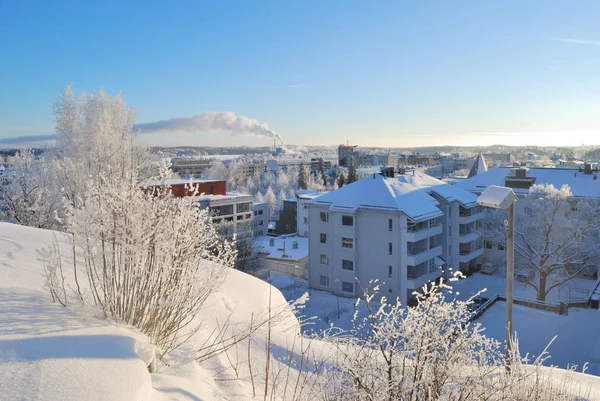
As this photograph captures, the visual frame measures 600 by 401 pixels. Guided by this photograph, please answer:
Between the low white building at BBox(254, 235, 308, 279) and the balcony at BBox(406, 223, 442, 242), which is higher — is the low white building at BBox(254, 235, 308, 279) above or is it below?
below

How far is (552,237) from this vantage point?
Result: 22.5 metres

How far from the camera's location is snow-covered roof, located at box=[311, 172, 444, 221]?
73.4 ft

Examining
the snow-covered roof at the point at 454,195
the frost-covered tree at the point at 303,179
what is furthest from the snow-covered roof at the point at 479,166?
the frost-covered tree at the point at 303,179

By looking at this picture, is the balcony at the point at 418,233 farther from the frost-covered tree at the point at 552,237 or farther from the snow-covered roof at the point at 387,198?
the frost-covered tree at the point at 552,237

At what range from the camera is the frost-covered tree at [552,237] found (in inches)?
863

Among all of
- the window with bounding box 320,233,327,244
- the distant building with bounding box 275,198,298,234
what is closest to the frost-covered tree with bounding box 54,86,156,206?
the window with bounding box 320,233,327,244

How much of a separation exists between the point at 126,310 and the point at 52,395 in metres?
1.66

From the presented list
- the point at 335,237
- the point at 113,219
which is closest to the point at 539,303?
the point at 335,237

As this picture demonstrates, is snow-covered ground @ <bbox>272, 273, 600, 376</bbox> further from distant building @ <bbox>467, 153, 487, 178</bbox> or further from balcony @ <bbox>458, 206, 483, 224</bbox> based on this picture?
distant building @ <bbox>467, 153, 487, 178</bbox>

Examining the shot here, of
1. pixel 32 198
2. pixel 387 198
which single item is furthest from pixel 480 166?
pixel 32 198

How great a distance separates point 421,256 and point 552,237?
6.57 metres

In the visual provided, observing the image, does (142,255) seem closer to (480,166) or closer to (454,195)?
(454,195)

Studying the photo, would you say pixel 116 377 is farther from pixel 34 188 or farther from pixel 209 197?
pixel 209 197

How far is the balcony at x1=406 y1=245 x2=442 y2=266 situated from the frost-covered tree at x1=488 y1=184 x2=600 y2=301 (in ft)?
12.2
